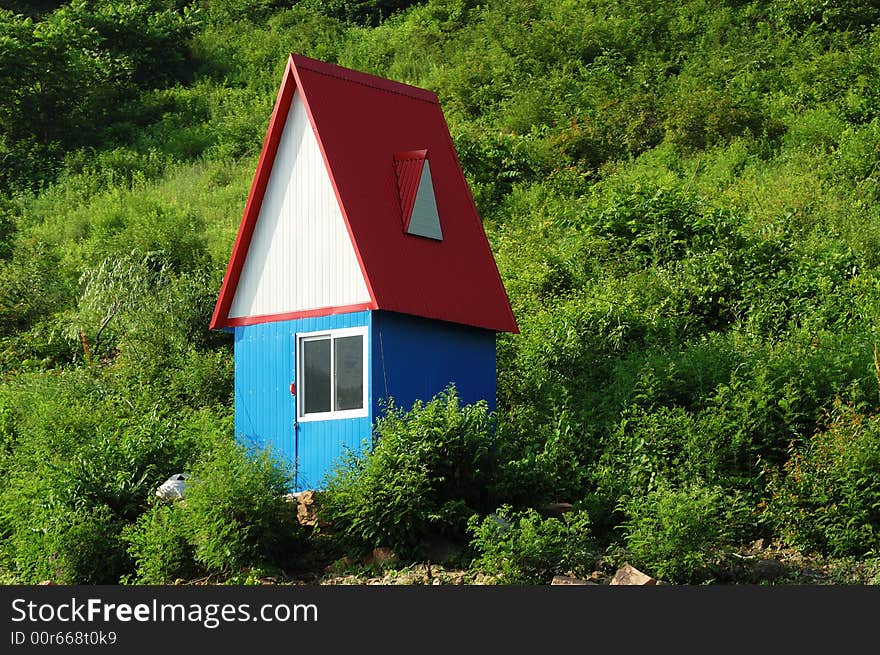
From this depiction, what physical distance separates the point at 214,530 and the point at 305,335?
334 centimetres

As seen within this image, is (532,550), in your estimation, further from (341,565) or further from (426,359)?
(426,359)

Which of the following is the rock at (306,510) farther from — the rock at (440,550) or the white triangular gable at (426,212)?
the white triangular gable at (426,212)

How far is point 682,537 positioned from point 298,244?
22.3 feet

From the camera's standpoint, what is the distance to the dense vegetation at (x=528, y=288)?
14.5 metres

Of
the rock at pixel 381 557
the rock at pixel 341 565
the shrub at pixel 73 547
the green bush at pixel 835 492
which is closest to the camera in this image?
the green bush at pixel 835 492

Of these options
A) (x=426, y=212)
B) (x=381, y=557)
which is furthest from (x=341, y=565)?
(x=426, y=212)

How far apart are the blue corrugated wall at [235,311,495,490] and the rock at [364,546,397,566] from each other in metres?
1.60

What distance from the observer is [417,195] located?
17.3 metres

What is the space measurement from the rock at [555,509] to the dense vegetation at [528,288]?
0.27 metres

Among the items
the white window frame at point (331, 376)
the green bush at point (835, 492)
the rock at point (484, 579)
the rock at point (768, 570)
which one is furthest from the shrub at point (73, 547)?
the green bush at point (835, 492)

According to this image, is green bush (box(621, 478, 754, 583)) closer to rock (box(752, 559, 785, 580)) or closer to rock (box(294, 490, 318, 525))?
rock (box(752, 559, 785, 580))

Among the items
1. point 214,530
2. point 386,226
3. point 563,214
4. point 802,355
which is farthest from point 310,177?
point 563,214

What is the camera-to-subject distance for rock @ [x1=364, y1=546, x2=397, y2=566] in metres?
14.2

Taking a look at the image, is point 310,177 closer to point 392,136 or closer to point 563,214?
point 392,136
